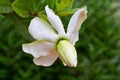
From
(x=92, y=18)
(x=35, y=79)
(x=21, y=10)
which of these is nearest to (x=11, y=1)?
(x=21, y=10)

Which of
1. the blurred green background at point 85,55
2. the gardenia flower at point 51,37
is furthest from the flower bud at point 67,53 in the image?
the blurred green background at point 85,55

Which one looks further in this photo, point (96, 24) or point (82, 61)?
point (96, 24)

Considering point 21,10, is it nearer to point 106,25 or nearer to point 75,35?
point 75,35

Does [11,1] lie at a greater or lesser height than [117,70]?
greater

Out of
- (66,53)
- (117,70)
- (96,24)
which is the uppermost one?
(66,53)

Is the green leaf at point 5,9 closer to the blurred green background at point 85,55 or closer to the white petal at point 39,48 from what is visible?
the white petal at point 39,48

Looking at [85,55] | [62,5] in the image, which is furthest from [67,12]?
[85,55]

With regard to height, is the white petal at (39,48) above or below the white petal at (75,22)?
below
